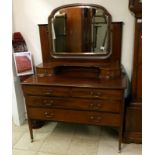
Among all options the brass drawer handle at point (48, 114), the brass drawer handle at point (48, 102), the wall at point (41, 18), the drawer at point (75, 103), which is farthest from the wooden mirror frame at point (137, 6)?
the brass drawer handle at point (48, 114)

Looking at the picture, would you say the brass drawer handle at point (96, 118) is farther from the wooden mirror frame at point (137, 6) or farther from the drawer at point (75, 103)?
the wooden mirror frame at point (137, 6)

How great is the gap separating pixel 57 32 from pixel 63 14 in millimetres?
229

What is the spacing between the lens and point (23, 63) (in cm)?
263

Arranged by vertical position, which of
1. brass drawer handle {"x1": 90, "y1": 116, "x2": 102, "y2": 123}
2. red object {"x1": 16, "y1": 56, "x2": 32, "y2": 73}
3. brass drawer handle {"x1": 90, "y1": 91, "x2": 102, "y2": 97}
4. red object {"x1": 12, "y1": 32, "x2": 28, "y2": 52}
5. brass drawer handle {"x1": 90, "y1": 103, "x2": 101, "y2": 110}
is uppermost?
red object {"x1": 12, "y1": 32, "x2": 28, "y2": 52}

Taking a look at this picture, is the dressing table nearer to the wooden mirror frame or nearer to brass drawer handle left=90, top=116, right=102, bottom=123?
brass drawer handle left=90, top=116, right=102, bottom=123

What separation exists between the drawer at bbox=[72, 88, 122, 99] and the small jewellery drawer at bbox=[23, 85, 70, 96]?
11cm

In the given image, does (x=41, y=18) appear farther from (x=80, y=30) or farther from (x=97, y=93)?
(x=97, y=93)

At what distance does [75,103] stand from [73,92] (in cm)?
13

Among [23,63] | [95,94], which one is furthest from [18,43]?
[95,94]

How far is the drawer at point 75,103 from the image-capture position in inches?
81.0

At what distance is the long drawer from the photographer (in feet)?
6.60

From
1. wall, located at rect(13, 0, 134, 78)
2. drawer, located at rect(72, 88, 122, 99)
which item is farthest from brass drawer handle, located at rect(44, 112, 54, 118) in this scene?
wall, located at rect(13, 0, 134, 78)
